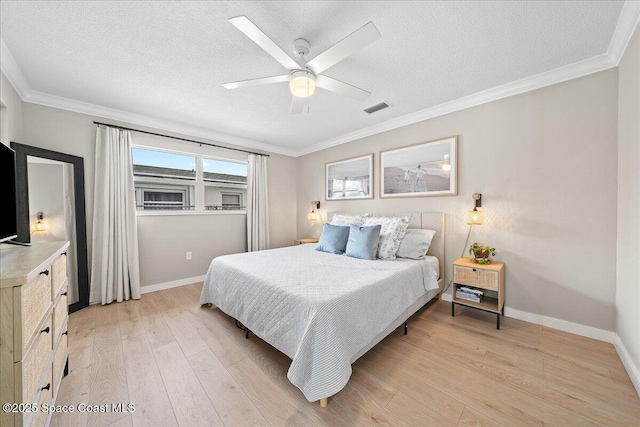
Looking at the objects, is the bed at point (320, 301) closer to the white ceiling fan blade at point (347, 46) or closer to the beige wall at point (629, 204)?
the beige wall at point (629, 204)

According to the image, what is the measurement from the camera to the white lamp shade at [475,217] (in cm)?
259

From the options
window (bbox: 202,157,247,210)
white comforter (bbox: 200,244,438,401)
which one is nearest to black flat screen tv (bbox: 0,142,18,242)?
white comforter (bbox: 200,244,438,401)

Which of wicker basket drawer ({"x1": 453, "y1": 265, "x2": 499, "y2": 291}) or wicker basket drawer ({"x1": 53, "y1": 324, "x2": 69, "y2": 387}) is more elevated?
wicker basket drawer ({"x1": 453, "y1": 265, "x2": 499, "y2": 291})

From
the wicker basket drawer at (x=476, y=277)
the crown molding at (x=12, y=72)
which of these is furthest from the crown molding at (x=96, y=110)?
the wicker basket drawer at (x=476, y=277)

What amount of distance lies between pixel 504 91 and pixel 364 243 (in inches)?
87.6

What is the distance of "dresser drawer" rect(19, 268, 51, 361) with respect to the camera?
36.8 inches

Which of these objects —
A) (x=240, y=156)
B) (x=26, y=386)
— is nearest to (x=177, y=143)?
(x=240, y=156)

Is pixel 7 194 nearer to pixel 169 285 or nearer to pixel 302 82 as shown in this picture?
pixel 302 82

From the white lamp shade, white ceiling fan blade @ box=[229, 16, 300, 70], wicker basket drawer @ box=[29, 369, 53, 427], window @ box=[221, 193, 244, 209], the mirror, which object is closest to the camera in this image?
wicker basket drawer @ box=[29, 369, 53, 427]

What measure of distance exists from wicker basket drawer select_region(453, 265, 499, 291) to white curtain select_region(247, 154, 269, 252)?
322 centimetres

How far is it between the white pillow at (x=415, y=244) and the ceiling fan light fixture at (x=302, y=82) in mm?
2069

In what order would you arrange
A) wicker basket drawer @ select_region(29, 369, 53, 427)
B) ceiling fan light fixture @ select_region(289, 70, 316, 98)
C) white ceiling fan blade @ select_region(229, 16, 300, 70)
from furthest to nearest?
ceiling fan light fixture @ select_region(289, 70, 316, 98), white ceiling fan blade @ select_region(229, 16, 300, 70), wicker basket drawer @ select_region(29, 369, 53, 427)

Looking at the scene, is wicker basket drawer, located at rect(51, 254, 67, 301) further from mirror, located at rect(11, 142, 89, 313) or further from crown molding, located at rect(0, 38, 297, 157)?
crown molding, located at rect(0, 38, 297, 157)

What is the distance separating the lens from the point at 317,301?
→ 1547 mm
